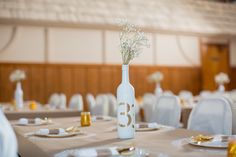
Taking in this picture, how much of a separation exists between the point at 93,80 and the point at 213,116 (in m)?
7.82

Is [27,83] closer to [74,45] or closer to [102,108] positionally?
[74,45]

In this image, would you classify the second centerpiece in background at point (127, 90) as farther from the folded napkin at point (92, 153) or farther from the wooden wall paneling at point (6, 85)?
the wooden wall paneling at point (6, 85)

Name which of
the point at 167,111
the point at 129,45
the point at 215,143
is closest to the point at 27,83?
the point at 167,111

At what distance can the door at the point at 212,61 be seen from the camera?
12.2 m

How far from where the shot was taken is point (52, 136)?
2191 mm

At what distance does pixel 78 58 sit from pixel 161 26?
7.79 ft

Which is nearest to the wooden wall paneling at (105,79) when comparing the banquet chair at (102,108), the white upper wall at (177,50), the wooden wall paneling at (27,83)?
the white upper wall at (177,50)

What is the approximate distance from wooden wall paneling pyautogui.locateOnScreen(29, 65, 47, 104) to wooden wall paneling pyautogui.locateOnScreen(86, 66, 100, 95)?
1.19 meters

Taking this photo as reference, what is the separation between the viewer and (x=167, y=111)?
12.9 feet

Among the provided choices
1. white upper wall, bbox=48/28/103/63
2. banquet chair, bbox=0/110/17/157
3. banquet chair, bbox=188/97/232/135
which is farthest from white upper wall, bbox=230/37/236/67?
banquet chair, bbox=0/110/17/157

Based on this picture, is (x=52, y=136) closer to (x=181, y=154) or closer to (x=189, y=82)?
(x=181, y=154)

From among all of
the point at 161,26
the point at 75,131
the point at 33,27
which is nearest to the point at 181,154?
the point at 75,131

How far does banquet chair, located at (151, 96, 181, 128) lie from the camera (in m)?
3.78

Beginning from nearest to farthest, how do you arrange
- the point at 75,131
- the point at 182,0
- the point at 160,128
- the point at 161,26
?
1. the point at 75,131
2. the point at 160,128
3. the point at 161,26
4. the point at 182,0
